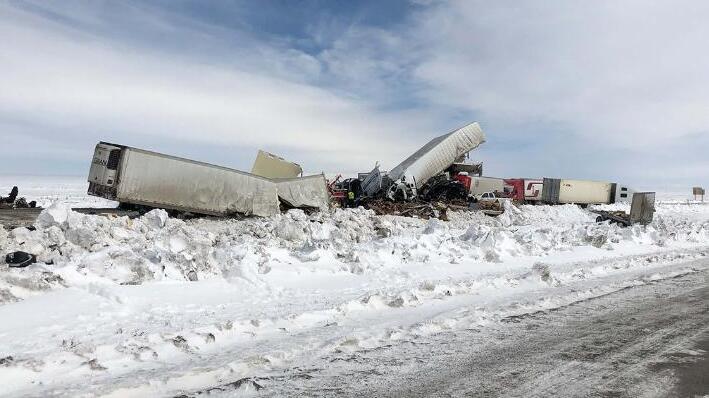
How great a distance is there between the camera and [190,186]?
1692 cm

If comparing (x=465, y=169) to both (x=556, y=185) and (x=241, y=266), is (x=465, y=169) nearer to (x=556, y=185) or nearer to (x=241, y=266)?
(x=556, y=185)

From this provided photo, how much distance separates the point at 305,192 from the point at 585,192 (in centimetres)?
3155

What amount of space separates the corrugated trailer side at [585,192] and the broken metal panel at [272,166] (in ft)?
86.1

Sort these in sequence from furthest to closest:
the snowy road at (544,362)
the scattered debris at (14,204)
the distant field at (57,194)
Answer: the distant field at (57,194) → the scattered debris at (14,204) → the snowy road at (544,362)

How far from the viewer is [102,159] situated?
16.3 m

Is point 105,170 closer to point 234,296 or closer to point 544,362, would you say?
point 234,296

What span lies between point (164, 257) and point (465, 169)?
31.4 m

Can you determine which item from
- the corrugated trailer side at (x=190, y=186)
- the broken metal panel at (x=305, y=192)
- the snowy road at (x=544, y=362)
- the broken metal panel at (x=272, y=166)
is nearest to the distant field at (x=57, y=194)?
the broken metal panel at (x=272, y=166)

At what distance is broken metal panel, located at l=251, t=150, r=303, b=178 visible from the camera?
2353cm

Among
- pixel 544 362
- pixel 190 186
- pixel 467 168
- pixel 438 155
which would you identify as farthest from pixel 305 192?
pixel 467 168

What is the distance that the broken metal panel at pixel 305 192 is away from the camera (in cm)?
1912

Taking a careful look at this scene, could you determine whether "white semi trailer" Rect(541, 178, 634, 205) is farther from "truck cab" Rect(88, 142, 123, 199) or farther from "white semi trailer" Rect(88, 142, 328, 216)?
"truck cab" Rect(88, 142, 123, 199)

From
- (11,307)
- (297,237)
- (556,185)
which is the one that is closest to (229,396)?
(11,307)

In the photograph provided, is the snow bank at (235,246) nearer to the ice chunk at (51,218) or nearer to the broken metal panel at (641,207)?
the ice chunk at (51,218)
